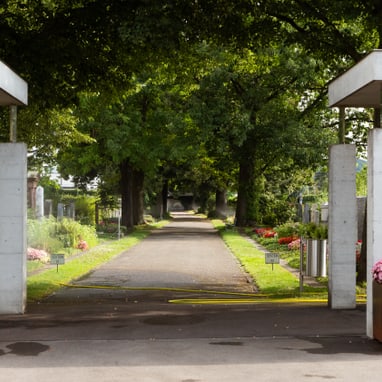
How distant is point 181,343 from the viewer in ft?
28.6

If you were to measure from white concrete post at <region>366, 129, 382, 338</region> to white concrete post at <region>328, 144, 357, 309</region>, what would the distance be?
8.99 feet

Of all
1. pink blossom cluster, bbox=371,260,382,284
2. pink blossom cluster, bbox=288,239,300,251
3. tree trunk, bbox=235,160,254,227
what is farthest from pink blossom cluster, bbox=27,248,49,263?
tree trunk, bbox=235,160,254,227

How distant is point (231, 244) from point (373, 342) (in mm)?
Result: 23511

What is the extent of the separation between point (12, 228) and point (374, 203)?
5878mm

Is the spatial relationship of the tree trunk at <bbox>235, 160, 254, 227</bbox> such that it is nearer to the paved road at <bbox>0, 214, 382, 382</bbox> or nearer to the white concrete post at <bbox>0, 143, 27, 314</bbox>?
the paved road at <bbox>0, 214, 382, 382</bbox>

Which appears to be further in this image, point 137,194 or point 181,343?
point 137,194

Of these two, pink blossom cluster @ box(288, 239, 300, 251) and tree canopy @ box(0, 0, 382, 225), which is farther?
pink blossom cluster @ box(288, 239, 300, 251)

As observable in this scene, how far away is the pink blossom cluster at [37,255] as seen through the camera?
22.6 metres

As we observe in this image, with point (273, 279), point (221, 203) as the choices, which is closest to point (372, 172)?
point (273, 279)

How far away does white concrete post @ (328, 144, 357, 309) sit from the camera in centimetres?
1189

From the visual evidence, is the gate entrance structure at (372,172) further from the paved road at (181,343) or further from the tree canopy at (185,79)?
the tree canopy at (185,79)

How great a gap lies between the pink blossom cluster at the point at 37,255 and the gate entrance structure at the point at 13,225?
1123cm

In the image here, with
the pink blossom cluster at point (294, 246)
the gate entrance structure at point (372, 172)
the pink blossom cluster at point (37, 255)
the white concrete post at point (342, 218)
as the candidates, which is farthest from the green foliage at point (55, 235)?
the gate entrance structure at point (372, 172)

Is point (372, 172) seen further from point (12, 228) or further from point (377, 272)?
point (12, 228)
